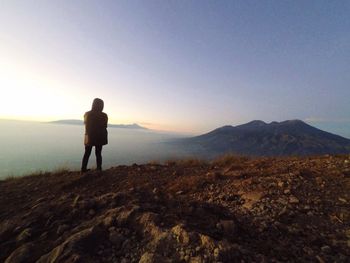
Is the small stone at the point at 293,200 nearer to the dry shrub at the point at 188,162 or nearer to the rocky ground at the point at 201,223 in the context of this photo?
the rocky ground at the point at 201,223

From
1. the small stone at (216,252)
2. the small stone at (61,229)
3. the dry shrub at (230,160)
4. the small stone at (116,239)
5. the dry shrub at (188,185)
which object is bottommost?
the small stone at (61,229)

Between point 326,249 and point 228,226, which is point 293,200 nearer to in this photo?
point 326,249

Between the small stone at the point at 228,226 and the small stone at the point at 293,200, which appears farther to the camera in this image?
the small stone at the point at 293,200

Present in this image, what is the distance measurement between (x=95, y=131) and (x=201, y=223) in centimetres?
581

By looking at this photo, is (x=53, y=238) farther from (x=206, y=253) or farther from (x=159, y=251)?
(x=206, y=253)

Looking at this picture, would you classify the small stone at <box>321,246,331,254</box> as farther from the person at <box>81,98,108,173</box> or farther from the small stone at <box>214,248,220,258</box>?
the person at <box>81,98,108,173</box>

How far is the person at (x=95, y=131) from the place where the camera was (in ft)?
25.4

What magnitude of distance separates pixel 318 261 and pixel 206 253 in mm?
1186

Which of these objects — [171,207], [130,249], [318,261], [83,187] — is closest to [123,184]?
[83,187]

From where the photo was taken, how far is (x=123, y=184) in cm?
599

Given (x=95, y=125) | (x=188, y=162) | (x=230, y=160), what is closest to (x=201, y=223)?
(x=188, y=162)

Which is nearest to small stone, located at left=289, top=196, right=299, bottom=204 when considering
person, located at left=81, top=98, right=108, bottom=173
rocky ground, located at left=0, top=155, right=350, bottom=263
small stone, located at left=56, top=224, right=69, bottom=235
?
rocky ground, located at left=0, top=155, right=350, bottom=263

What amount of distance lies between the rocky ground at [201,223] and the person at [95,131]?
8.69 ft

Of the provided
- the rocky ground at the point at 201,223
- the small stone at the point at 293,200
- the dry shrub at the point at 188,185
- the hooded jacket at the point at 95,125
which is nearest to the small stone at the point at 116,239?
the rocky ground at the point at 201,223
